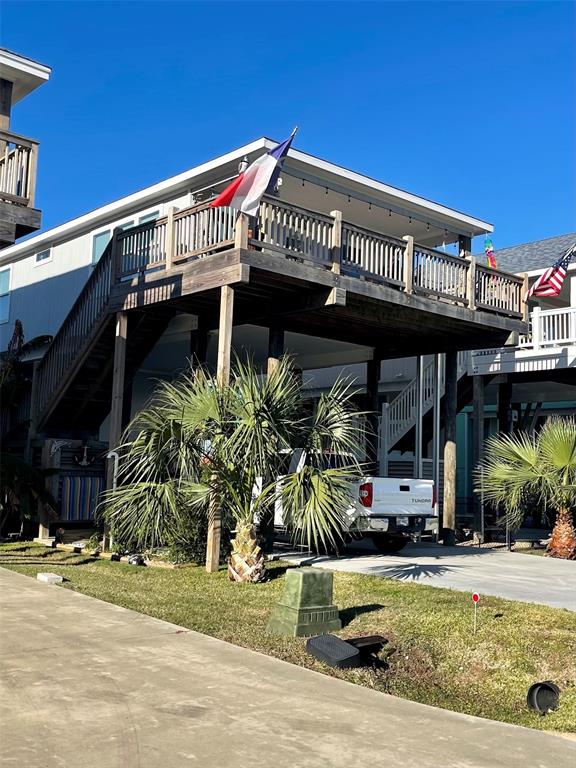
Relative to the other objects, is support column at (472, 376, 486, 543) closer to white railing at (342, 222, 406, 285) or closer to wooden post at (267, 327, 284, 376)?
white railing at (342, 222, 406, 285)

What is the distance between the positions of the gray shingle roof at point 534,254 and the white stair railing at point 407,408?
19.8 ft

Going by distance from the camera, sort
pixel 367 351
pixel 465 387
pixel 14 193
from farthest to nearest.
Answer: pixel 465 387 → pixel 367 351 → pixel 14 193

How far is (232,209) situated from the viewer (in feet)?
38.4

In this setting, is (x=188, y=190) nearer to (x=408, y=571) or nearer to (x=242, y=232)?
(x=242, y=232)

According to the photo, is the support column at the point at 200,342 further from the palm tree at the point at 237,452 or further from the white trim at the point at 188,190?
the palm tree at the point at 237,452

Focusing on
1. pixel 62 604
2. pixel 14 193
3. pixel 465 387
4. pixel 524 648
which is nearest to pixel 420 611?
pixel 524 648

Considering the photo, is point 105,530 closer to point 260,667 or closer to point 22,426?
point 22,426

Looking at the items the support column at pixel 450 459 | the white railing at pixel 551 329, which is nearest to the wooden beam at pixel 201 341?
the support column at pixel 450 459

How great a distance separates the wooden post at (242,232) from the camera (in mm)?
11500

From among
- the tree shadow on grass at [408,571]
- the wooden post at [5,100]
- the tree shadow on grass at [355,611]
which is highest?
the wooden post at [5,100]

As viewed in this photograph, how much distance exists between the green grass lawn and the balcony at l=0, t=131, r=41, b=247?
489 cm

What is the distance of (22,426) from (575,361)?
39.9 feet

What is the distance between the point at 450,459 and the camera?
16578 millimetres

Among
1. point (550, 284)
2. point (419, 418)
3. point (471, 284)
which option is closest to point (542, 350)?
point (550, 284)
